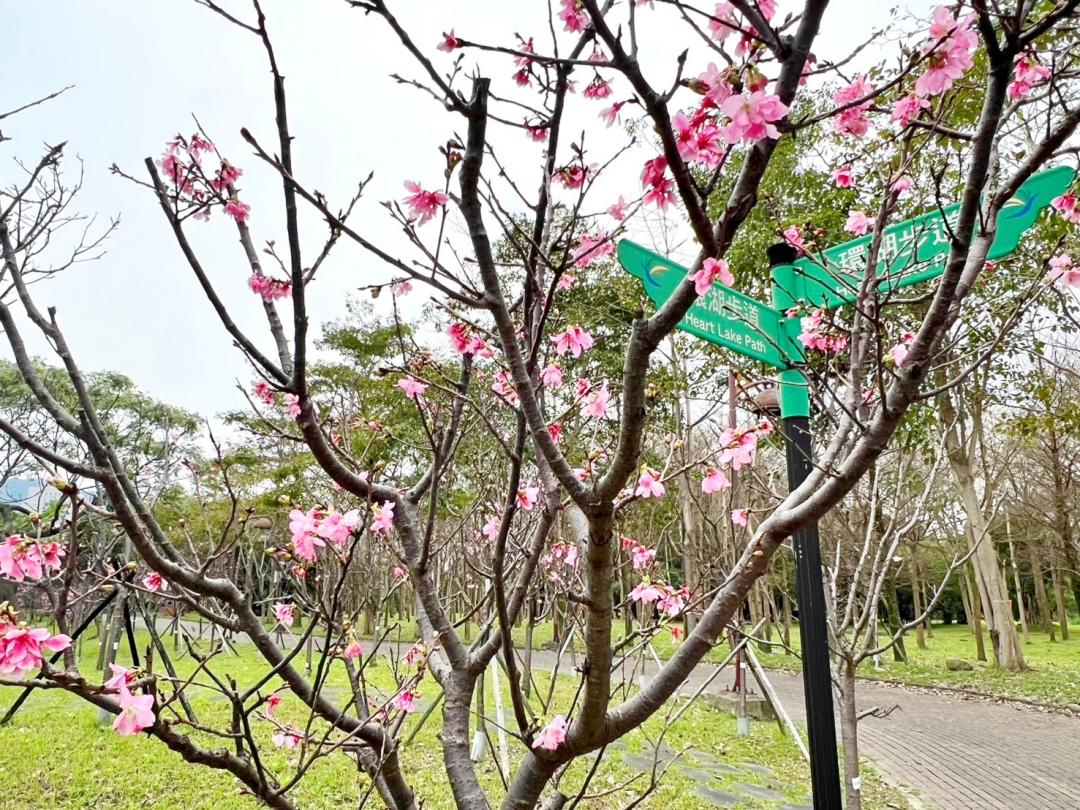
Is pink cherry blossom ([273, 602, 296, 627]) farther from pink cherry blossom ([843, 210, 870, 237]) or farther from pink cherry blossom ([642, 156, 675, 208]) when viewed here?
pink cherry blossom ([843, 210, 870, 237])

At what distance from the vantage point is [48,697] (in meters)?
8.57

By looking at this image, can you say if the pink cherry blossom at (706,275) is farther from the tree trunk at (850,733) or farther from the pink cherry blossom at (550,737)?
the tree trunk at (850,733)

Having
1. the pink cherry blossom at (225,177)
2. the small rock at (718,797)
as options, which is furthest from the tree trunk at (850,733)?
the pink cherry blossom at (225,177)

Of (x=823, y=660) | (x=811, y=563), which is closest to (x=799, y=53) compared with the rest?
(x=811, y=563)

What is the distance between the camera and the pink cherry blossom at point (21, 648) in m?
1.15

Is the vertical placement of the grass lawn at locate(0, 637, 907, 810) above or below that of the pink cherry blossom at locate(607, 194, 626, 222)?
below

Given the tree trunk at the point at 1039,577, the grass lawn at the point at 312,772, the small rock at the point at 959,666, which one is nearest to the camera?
the grass lawn at the point at 312,772

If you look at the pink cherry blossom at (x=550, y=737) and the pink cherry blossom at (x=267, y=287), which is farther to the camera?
the pink cherry blossom at (x=267, y=287)

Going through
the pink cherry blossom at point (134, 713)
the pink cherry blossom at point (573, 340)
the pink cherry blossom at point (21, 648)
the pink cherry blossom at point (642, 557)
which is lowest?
the pink cherry blossom at point (134, 713)

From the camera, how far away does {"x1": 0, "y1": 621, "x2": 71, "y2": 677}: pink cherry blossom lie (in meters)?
1.15

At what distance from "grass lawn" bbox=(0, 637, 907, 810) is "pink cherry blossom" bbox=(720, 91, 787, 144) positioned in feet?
12.6

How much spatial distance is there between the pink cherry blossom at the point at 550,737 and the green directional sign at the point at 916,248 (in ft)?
4.42

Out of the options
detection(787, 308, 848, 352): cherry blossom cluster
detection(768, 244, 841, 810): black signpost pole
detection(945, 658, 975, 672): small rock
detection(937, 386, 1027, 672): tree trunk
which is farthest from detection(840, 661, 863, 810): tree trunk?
detection(945, 658, 975, 672): small rock

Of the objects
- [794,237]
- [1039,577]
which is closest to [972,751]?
[794,237]
